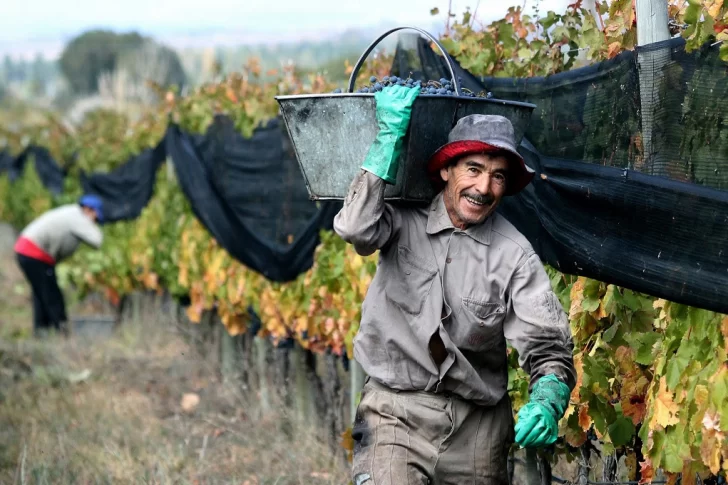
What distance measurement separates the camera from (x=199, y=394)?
898 cm

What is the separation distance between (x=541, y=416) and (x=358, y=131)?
1160 mm

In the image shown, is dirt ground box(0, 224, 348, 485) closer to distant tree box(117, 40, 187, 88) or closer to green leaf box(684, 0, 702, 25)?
green leaf box(684, 0, 702, 25)

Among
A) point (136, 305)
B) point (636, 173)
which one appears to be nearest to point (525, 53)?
point (636, 173)

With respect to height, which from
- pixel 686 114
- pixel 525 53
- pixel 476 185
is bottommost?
pixel 476 185

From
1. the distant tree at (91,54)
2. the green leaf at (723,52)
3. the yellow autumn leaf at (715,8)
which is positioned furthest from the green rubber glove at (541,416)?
the distant tree at (91,54)

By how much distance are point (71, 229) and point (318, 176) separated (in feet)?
29.7

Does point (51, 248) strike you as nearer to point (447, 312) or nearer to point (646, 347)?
point (447, 312)

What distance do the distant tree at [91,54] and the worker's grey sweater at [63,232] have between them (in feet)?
310

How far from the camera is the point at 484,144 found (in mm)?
3574

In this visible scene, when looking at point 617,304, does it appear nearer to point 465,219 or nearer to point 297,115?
point 465,219

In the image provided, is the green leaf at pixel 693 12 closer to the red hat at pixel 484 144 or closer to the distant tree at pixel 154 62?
the red hat at pixel 484 144

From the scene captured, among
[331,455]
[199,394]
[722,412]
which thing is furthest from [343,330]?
[722,412]

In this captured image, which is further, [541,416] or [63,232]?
[63,232]

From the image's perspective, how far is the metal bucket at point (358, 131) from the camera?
370 cm
